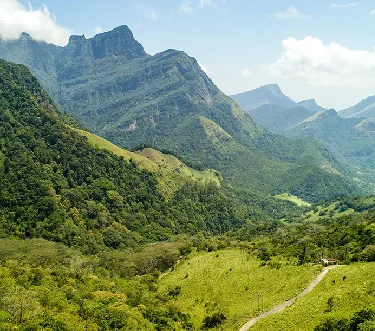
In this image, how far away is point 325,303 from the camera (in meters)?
78.2

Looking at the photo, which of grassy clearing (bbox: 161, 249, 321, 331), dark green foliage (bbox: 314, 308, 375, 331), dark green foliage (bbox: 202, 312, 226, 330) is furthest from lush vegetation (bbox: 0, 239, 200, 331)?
dark green foliage (bbox: 314, 308, 375, 331)

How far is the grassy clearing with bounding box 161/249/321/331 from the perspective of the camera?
91625mm

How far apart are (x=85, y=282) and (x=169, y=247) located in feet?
160

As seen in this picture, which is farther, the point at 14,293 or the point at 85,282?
the point at 85,282

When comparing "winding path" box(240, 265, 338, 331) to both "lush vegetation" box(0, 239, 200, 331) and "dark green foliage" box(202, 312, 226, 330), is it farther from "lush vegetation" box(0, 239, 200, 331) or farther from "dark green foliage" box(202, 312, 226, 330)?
"lush vegetation" box(0, 239, 200, 331)

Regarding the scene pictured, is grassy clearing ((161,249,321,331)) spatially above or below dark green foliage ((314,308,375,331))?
below

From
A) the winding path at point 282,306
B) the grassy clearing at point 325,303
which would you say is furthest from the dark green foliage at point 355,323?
the winding path at point 282,306

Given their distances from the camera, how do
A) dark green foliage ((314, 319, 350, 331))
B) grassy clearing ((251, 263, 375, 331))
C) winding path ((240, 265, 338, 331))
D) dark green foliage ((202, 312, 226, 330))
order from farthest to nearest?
dark green foliage ((202, 312, 226, 330))
winding path ((240, 265, 338, 331))
grassy clearing ((251, 263, 375, 331))
dark green foliage ((314, 319, 350, 331))

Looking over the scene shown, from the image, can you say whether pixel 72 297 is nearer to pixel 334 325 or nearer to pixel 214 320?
pixel 214 320

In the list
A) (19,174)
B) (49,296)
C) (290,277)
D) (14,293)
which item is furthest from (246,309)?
(19,174)

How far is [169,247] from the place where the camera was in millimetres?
151375

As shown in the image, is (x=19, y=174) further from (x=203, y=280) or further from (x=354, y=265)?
(x=354, y=265)

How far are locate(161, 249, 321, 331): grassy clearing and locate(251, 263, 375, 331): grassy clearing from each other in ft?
23.8

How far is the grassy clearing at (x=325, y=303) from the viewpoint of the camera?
241 feet
